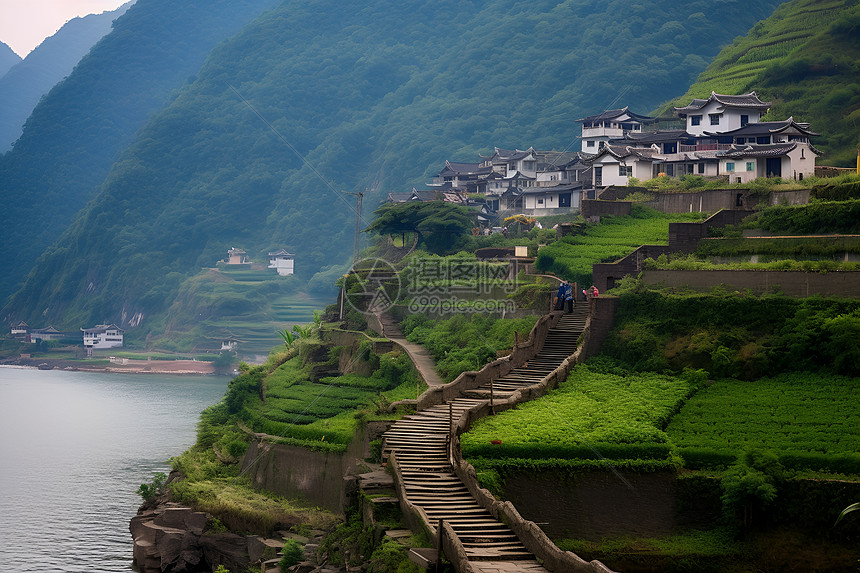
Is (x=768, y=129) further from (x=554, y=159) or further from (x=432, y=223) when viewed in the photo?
(x=554, y=159)

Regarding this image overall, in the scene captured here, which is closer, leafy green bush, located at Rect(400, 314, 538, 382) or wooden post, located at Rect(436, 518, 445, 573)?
wooden post, located at Rect(436, 518, 445, 573)

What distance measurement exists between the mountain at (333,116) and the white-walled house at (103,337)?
29.6 feet

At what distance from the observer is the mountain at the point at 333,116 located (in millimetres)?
131250

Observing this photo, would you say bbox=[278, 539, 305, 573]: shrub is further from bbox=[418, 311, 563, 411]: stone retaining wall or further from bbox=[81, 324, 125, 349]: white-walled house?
bbox=[81, 324, 125, 349]: white-walled house

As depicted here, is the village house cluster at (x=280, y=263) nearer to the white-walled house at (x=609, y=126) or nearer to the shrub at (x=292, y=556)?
the white-walled house at (x=609, y=126)

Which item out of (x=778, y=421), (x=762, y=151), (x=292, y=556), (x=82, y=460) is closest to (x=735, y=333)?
(x=778, y=421)

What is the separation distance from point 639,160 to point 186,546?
1253 inches

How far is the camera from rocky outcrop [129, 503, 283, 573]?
31098 millimetres

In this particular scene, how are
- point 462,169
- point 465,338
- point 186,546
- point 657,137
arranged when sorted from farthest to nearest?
point 462,169, point 657,137, point 465,338, point 186,546

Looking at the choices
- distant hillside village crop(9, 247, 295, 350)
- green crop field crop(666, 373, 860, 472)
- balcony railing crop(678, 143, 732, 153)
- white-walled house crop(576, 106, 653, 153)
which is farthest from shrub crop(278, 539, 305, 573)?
distant hillside village crop(9, 247, 295, 350)

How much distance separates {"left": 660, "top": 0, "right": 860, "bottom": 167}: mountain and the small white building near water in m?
66.7

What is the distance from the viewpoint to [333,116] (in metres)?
171

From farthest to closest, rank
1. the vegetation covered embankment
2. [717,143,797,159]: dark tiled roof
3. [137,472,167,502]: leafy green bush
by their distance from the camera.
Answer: [717,143,797,159]: dark tiled roof → [137,472,167,502]: leafy green bush → the vegetation covered embankment

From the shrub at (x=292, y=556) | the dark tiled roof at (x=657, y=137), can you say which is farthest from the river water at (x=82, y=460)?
the dark tiled roof at (x=657, y=137)
